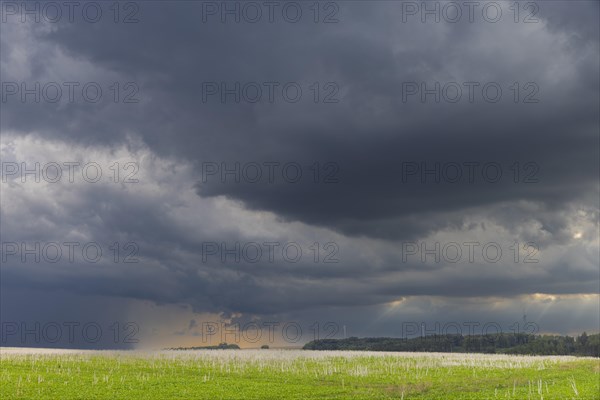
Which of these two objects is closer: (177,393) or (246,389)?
(177,393)

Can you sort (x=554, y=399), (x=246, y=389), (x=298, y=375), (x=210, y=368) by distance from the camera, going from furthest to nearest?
(x=210, y=368) → (x=298, y=375) → (x=246, y=389) → (x=554, y=399)

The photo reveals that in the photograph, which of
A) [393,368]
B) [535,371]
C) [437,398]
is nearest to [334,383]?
[437,398]

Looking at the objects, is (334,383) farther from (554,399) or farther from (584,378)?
(584,378)

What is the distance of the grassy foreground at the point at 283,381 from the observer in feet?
185

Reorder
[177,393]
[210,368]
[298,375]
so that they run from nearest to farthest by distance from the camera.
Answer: [177,393], [298,375], [210,368]

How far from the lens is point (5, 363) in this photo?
3457 inches

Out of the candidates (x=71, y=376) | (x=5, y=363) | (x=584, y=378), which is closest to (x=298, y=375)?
(x=71, y=376)

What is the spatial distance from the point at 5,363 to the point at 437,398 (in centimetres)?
6698

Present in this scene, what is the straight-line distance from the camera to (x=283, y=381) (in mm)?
69812

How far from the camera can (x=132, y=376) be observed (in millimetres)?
70688

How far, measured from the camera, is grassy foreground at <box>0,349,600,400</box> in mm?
56375

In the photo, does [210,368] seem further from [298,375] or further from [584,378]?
[584,378]

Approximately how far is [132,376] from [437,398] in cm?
3729

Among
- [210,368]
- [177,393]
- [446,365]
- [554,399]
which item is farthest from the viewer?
[446,365]
